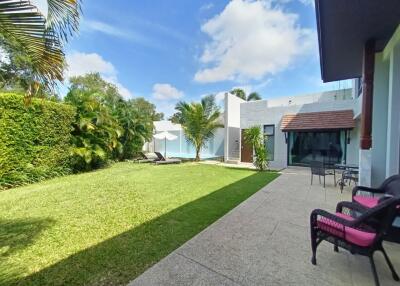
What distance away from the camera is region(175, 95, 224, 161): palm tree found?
18.8 m

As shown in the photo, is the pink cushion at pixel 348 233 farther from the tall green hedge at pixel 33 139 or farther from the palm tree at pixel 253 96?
the palm tree at pixel 253 96

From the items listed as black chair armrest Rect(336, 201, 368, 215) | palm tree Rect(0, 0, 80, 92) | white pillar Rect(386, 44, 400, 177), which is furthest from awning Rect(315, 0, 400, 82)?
palm tree Rect(0, 0, 80, 92)

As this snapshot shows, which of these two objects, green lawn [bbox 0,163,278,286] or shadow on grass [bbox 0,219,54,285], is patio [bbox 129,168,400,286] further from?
shadow on grass [bbox 0,219,54,285]

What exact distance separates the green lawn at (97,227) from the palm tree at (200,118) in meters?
10.7

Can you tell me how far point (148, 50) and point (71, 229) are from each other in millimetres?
18842

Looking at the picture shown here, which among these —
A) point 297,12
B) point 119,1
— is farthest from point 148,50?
point 297,12

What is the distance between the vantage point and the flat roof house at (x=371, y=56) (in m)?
4.73

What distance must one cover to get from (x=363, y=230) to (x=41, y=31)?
5248 mm

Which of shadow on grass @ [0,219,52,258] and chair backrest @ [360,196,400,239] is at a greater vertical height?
chair backrest @ [360,196,400,239]

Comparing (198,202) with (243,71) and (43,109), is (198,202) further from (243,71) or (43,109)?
(243,71)

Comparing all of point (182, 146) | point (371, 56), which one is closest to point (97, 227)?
point (371, 56)

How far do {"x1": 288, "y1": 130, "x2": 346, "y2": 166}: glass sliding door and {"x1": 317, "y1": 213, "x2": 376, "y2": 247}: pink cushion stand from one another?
1269 cm

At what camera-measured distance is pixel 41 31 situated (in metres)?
3.08

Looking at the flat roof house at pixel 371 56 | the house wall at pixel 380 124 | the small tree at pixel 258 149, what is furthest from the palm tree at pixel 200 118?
the house wall at pixel 380 124
